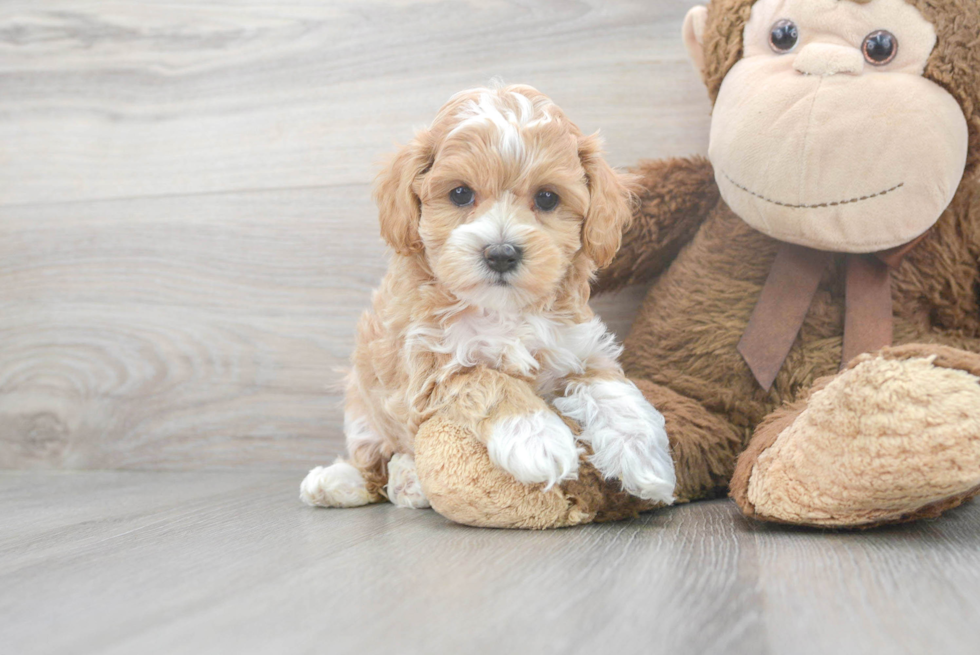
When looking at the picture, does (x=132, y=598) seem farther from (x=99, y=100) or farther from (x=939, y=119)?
(x=99, y=100)

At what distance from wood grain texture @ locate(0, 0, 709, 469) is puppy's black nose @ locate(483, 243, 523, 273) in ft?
2.02

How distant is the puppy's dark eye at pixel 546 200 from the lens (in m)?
1.18

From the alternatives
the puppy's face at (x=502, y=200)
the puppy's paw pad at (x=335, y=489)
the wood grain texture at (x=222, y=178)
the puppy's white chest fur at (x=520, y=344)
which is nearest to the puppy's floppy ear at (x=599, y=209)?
the puppy's face at (x=502, y=200)

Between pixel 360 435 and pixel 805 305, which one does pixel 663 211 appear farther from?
pixel 360 435

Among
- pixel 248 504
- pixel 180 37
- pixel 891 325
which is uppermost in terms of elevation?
pixel 180 37

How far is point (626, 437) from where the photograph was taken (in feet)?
3.67

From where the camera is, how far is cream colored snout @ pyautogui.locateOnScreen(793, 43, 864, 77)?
118 centimetres

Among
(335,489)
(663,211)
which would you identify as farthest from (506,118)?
(335,489)

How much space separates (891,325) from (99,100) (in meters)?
1.89

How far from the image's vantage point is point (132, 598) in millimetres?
875

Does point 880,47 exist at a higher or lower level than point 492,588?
higher

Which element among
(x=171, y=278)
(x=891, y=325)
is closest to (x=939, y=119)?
(x=891, y=325)

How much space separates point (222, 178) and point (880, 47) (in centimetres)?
145

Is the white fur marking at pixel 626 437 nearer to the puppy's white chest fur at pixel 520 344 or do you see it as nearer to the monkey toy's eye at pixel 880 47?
the puppy's white chest fur at pixel 520 344
